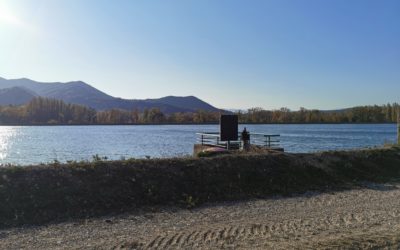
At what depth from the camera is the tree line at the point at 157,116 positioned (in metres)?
181

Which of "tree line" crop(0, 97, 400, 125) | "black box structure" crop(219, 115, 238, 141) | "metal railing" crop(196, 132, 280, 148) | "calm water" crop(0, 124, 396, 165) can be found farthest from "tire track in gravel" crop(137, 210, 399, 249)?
"tree line" crop(0, 97, 400, 125)

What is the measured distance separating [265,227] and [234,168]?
6453mm

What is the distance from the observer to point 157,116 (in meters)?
191

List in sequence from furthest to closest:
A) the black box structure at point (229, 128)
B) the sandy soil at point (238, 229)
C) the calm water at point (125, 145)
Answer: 1. the calm water at point (125, 145)
2. the black box structure at point (229, 128)
3. the sandy soil at point (238, 229)

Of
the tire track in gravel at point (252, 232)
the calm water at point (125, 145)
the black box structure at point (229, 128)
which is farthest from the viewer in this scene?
the calm water at point (125, 145)

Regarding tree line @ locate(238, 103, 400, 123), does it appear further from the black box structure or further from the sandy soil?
the sandy soil

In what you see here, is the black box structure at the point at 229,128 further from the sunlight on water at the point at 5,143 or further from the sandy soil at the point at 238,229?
the sunlight on water at the point at 5,143

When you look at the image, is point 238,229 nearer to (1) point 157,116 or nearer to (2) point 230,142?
(2) point 230,142

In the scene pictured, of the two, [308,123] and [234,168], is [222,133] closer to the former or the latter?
[234,168]

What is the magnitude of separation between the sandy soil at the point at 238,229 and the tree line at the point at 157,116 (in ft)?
547

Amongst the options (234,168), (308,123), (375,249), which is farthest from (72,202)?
(308,123)

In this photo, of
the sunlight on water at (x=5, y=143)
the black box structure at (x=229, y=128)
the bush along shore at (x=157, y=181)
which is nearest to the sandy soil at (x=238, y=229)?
the bush along shore at (x=157, y=181)

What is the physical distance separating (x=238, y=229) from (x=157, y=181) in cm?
485

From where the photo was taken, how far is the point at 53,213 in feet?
39.2
